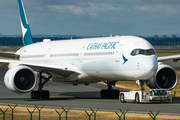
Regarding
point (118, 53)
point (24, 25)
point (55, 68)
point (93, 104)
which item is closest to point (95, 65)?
point (118, 53)

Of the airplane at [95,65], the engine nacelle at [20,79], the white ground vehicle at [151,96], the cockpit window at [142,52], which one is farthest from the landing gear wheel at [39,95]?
the cockpit window at [142,52]

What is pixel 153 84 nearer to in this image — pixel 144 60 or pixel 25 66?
pixel 144 60

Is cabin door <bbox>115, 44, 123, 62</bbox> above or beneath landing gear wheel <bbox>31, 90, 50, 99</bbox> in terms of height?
above

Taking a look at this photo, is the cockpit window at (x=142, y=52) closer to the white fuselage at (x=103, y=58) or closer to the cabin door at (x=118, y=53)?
the white fuselage at (x=103, y=58)

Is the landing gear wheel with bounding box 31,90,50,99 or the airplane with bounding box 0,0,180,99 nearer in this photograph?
the airplane with bounding box 0,0,180,99

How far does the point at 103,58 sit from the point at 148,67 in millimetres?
5338

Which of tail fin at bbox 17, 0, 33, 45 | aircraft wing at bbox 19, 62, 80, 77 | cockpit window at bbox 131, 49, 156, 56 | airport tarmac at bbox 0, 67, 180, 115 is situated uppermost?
tail fin at bbox 17, 0, 33, 45

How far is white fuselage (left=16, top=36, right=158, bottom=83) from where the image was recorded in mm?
31078

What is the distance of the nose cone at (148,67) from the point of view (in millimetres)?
30372

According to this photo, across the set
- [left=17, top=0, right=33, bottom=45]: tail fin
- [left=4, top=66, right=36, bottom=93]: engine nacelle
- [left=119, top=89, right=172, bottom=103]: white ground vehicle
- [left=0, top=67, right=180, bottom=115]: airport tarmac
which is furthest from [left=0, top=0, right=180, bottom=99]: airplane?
[left=17, top=0, right=33, bottom=45]: tail fin

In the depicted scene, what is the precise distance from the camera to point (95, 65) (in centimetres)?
3550

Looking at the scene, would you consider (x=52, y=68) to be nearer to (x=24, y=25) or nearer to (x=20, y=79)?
(x=20, y=79)

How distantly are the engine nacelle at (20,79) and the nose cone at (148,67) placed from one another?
978cm

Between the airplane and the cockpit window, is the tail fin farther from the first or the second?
the cockpit window
